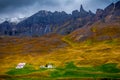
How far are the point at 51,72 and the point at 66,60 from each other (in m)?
38.4

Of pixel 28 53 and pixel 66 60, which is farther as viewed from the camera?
pixel 28 53

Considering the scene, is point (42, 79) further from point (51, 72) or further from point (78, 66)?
point (78, 66)

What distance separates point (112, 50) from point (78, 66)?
44521 millimetres

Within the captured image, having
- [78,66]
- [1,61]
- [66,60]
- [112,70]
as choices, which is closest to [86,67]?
[78,66]

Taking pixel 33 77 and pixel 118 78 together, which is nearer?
pixel 118 78

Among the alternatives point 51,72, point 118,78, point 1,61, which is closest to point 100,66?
point 51,72

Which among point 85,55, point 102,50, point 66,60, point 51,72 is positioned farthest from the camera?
point 102,50

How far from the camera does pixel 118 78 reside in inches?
3467

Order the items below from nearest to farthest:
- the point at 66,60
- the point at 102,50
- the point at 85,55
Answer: the point at 66,60 < the point at 85,55 < the point at 102,50

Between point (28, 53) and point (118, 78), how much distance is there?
3899 inches

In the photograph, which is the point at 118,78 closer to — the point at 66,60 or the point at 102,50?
the point at 66,60

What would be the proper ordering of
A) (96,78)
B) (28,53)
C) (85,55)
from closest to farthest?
(96,78), (85,55), (28,53)

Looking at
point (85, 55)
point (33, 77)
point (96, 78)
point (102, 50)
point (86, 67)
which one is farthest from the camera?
point (102, 50)

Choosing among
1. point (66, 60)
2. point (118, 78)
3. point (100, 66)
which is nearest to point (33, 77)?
point (118, 78)
